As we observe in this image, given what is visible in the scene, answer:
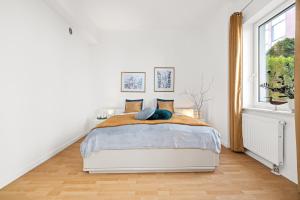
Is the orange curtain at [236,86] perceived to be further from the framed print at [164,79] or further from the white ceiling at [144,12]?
the framed print at [164,79]

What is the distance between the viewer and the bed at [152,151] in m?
2.35

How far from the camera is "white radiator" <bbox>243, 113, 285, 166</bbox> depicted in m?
2.20

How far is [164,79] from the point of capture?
4.88 metres

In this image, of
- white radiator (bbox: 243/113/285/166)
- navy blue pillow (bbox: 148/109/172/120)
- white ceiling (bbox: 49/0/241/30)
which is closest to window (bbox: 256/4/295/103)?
white radiator (bbox: 243/113/285/166)

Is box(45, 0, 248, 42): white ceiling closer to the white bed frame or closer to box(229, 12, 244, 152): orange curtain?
box(229, 12, 244, 152): orange curtain

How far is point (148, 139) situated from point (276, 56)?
2.18 metres

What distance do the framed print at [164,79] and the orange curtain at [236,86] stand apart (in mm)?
1881

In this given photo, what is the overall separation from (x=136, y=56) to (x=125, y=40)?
51cm

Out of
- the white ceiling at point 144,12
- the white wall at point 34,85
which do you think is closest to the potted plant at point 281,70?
the white ceiling at point 144,12

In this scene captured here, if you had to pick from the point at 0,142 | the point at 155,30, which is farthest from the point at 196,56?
the point at 0,142

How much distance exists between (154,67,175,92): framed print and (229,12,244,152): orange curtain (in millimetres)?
1881

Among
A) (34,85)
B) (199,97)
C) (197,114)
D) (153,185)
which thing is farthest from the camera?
(199,97)

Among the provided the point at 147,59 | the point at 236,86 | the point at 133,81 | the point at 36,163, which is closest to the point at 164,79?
the point at 147,59

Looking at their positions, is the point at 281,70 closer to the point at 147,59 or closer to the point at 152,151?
the point at 152,151
